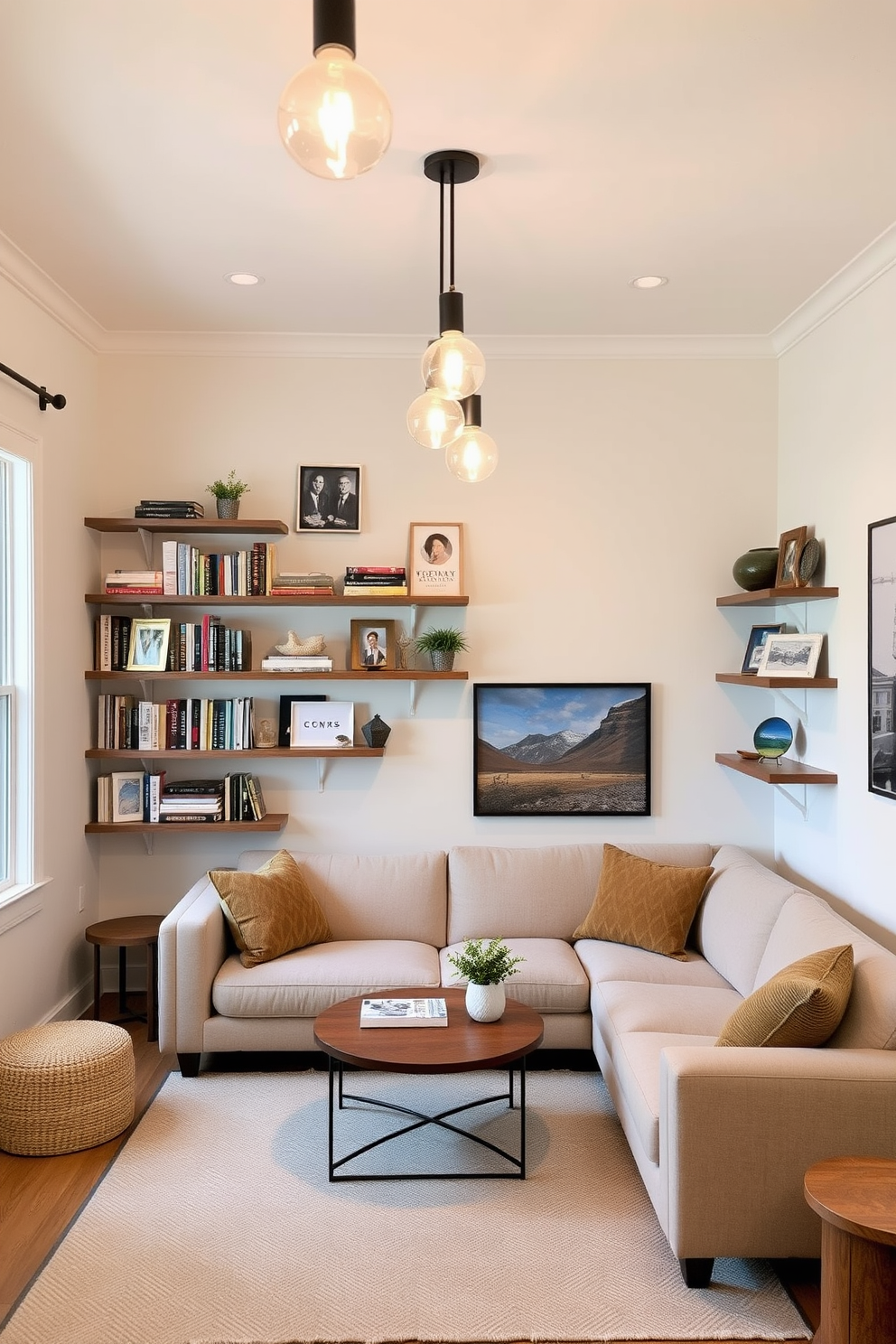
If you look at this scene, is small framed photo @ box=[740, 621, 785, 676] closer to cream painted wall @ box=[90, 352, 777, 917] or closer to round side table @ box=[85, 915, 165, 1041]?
cream painted wall @ box=[90, 352, 777, 917]

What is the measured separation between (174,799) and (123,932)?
1.87ft

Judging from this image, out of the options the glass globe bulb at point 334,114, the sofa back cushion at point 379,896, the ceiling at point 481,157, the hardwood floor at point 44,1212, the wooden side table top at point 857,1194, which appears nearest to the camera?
the glass globe bulb at point 334,114

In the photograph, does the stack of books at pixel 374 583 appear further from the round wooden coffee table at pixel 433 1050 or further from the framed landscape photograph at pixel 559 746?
the round wooden coffee table at pixel 433 1050

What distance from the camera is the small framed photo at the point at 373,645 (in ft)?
14.0

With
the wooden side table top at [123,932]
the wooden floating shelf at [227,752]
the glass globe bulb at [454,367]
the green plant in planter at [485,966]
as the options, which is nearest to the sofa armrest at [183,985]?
the wooden side table top at [123,932]

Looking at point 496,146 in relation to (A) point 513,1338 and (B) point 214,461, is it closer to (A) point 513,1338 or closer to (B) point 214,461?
(B) point 214,461

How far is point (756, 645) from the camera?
4312 millimetres

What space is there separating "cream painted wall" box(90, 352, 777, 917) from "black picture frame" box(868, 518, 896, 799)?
101cm

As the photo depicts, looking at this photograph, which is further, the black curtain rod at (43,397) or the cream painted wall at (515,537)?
the cream painted wall at (515,537)

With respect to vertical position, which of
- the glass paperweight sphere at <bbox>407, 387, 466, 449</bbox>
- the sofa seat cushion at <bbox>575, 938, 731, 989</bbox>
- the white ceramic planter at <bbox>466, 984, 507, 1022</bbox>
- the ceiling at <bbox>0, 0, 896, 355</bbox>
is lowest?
the sofa seat cushion at <bbox>575, 938, 731, 989</bbox>

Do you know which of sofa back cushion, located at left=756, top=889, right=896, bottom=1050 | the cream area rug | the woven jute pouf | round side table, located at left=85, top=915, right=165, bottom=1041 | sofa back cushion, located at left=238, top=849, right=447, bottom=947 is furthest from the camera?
sofa back cushion, located at left=238, top=849, right=447, bottom=947

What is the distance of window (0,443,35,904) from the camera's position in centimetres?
356

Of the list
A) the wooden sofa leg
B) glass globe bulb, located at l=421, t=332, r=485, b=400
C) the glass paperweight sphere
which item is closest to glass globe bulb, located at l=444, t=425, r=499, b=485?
the glass paperweight sphere

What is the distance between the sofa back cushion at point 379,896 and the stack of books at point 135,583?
1.25 meters
